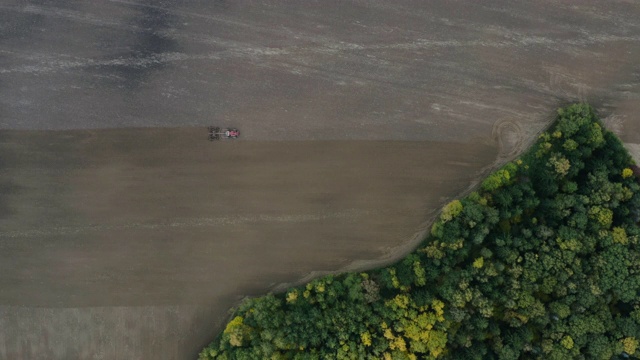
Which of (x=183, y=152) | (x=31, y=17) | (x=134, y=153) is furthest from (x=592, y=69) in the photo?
(x=31, y=17)

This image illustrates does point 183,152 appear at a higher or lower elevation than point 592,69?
lower

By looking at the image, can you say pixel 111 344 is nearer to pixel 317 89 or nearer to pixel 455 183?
pixel 317 89

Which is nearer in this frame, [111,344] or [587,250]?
[587,250]

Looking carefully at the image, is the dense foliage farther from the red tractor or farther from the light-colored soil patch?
the red tractor

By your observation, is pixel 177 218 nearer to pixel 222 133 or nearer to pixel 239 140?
pixel 222 133

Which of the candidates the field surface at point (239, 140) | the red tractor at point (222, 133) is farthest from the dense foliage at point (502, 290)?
the red tractor at point (222, 133)

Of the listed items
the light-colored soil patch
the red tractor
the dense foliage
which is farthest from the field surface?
the dense foliage
